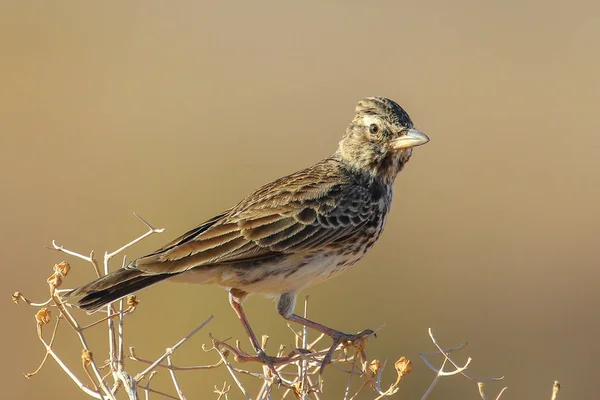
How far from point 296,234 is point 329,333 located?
2.27 feet

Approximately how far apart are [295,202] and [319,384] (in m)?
1.73

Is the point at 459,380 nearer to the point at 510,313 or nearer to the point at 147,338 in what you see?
the point at 510,313

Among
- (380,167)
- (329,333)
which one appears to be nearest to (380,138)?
(380,167)

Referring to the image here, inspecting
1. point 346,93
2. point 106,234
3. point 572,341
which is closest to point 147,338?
point 106,234

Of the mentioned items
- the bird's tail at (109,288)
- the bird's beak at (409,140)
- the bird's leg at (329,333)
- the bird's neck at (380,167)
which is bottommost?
the bird's leg at (329,333)

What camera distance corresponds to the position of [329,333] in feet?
20.8

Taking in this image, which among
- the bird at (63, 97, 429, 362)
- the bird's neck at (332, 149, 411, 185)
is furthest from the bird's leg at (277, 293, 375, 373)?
the bird's neck at (332, 149, 411, 185)

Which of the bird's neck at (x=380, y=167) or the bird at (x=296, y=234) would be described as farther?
the bird's neck at (x=380, y=167)

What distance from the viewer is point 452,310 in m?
14.2

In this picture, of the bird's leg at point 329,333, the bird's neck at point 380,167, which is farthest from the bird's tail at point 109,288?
the bird's neck at point 380,167

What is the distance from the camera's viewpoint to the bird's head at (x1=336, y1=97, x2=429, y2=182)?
7.30 meters

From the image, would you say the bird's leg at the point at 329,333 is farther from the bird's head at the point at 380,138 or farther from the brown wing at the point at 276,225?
the bird's head at the point at 380,138

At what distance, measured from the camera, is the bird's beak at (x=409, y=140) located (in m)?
7.13

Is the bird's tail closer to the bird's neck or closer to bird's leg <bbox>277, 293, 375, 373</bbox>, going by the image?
bird's leg <bbox>277, 293, 375, 373</bbox>
